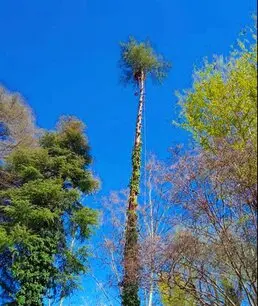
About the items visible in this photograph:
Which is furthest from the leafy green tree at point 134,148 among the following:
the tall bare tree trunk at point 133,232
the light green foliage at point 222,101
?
the light green foliage at point 222,101

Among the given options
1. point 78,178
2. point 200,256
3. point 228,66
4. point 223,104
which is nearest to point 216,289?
point 200,256

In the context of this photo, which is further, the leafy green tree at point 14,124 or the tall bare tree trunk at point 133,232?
the leafy green tree at point 14,124

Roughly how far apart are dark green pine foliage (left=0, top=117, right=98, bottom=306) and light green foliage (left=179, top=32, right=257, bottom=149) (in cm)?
659

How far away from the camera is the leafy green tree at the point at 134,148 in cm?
1179

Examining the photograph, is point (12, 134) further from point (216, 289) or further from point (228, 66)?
point (216, 289)

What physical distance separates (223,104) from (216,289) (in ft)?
13.9

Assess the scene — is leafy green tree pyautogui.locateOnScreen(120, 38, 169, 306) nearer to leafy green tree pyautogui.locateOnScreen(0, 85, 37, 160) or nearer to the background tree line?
the background tree line

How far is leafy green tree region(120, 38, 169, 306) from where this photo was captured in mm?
11791

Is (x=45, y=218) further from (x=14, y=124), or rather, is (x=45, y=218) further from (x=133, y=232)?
(x=14, y=124)

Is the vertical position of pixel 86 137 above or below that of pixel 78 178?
above

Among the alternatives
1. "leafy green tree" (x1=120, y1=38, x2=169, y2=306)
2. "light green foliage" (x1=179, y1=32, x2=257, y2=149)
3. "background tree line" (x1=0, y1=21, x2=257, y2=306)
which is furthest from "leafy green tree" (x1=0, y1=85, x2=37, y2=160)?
"light green foliage" (x1=179, y1=32, x2=257, y2=149)

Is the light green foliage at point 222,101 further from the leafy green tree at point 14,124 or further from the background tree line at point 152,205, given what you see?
the leafy green tree at point 14,124

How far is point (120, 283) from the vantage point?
1309 cm

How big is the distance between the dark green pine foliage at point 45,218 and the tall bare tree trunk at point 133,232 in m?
2.56
